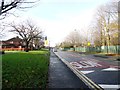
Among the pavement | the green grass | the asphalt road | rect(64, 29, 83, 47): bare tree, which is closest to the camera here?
the green grass

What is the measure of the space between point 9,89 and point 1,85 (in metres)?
0.70

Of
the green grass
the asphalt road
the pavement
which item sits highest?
the green grass

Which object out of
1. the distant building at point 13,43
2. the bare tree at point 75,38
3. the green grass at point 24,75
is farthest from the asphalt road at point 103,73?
the distant building at point 13,43

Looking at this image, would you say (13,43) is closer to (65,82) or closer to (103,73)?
(103,73)

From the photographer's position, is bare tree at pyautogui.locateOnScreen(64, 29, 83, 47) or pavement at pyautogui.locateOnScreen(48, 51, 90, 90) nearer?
pavement at pyautogui.locateOnScreen(48, 51, 90, 90)

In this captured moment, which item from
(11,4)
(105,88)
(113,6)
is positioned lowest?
(105,88)

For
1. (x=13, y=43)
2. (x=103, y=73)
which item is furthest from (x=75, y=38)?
(x=103, y=73)

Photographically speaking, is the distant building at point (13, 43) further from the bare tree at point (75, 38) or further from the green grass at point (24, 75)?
the green grass at point (24, 75)

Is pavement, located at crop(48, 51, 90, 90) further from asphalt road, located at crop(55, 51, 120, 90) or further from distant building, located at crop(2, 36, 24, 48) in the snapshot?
distant building, located at crop(2, 36, 24, 48)

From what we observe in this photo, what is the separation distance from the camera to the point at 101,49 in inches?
2840

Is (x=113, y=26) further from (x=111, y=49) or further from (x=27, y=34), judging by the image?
(x=27, y=34)

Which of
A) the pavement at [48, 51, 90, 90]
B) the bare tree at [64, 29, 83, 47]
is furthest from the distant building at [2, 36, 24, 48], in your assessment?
the pavement at [48, 51, 90, 90]

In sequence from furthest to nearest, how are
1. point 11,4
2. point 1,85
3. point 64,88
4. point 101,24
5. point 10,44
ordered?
point 10,44
point 101,24
point 11,4
point 64,88
point 1,85

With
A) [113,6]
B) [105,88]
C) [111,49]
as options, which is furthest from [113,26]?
[105,88]
